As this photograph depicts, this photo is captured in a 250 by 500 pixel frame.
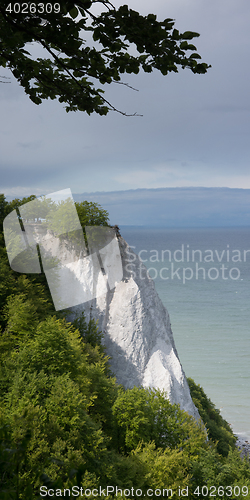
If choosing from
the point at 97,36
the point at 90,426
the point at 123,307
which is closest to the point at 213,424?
the point at 123,307

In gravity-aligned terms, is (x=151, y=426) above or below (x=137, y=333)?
below

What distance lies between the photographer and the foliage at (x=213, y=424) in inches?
878

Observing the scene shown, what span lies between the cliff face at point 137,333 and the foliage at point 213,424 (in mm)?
3631

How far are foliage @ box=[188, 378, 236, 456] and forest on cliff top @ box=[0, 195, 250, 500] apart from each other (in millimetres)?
7177

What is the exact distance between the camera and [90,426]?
40.1 ft

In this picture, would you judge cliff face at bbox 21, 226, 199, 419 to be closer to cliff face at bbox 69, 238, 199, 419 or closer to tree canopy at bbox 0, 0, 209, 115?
cliff face at bbox 69, 238, 199, 419

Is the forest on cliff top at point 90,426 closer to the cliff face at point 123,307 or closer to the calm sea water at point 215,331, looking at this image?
the cliff face at point 123,307

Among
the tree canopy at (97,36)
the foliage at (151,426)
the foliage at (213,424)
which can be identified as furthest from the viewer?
the foliage at (213,424)

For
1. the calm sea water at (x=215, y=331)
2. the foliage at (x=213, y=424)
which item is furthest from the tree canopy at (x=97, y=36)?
the calm sea water at (x=215, y=331)

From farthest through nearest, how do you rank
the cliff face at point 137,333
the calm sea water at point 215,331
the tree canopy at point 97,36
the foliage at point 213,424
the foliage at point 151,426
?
the calm sea water at point 215,331, the foliage at point 213,424, the cliff face at point 137,333, the foliage at point 151,426, the tree canopy at point 97,36

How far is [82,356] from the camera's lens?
52.4 feet

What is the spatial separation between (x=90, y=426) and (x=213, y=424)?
15627 millimetres

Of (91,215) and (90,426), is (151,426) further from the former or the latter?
(91,215)

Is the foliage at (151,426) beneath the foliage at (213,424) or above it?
above
